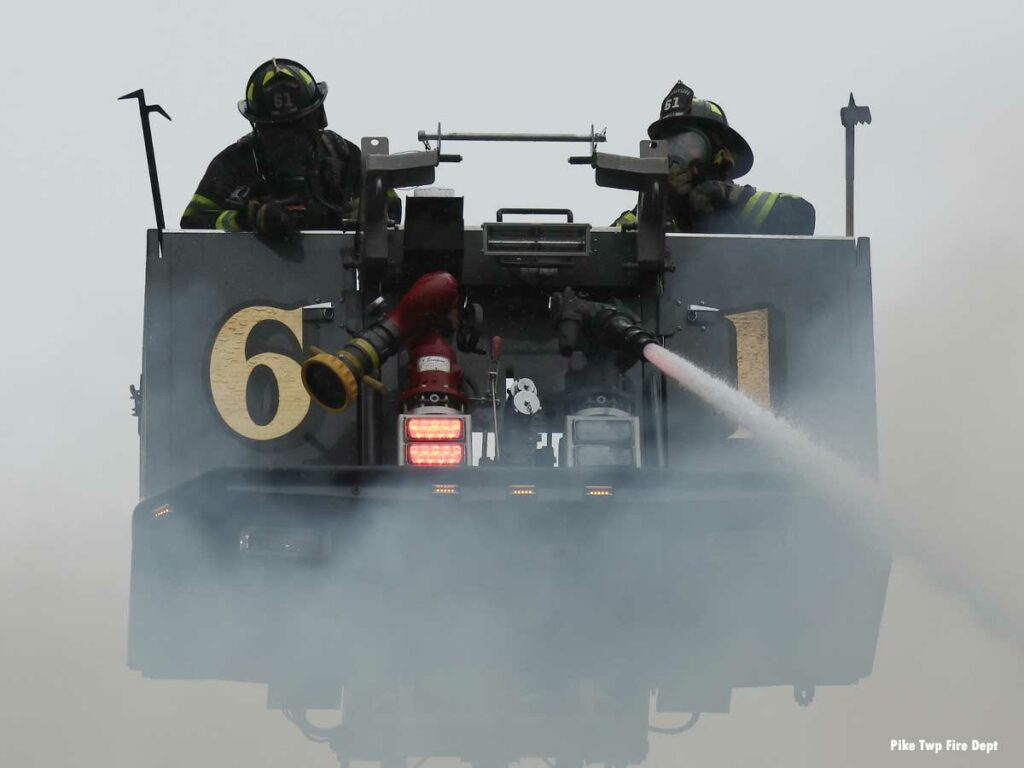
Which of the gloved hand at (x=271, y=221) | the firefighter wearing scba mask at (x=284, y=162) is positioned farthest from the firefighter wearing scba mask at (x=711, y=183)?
the gloved hand at (x=271, y=221)

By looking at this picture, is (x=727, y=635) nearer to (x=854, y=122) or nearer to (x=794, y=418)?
(x=794, y=418)

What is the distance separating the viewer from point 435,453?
10.1 m

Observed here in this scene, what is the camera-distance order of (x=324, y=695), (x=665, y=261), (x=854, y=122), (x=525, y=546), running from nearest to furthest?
1. (x=525, y=546)
2. (x=324, y=695)
3. (x=665, y=261)
4. (x=854, y=122)

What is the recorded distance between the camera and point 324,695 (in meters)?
10.4

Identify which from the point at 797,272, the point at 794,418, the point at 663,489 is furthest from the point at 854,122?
the point at 663,489

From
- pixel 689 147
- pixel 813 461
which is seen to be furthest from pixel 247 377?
pixel 689 147

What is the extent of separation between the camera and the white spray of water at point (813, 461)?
10242 mm

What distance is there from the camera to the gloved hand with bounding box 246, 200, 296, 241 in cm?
1092

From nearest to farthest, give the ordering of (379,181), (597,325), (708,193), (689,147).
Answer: (597,325), (379,181), (708,193), (689,147)

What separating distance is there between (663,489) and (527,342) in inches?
71.4

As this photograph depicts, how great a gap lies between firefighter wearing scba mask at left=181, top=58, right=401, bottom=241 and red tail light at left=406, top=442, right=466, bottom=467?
78.6 inches

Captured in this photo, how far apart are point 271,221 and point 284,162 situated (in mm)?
1167

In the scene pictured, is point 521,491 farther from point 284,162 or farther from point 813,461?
point 284,162

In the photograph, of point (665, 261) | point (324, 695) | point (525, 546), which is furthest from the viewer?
point (665, 261)
